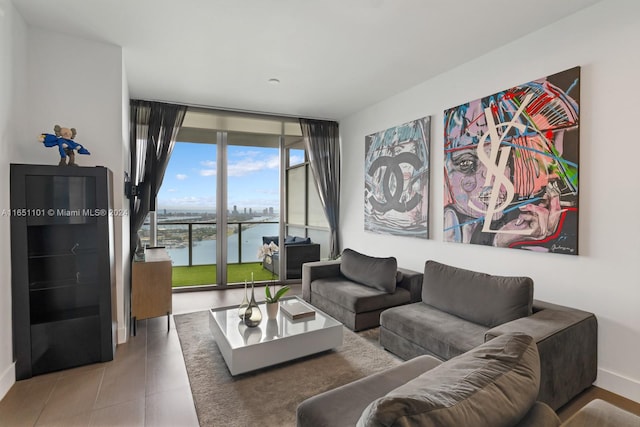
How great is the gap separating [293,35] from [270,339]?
258 cm

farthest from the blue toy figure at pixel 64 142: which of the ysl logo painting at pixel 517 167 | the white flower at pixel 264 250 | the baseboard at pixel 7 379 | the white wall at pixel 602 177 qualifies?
the ysl logo painting at pixel 517 167

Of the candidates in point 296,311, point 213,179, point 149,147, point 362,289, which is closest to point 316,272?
point 362,289

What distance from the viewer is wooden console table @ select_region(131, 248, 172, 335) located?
3.32m

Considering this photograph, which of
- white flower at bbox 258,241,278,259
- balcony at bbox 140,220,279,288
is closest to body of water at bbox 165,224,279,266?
balcony at bbox 140,220,279,288

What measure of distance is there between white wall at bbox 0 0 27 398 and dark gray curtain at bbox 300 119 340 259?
3.60 m

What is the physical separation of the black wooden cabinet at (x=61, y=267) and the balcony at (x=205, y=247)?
2.03 metres

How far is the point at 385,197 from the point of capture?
4465mm

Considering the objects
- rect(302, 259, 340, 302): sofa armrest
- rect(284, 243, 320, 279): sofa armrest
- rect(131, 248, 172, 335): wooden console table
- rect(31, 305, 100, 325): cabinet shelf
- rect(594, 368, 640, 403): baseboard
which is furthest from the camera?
rect(284, 243, 320, 279): sofa armrest

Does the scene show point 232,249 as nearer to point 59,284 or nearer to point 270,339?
point 59,284

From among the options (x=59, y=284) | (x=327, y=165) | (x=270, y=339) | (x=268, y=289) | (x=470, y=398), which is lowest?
(x=270, y=339)

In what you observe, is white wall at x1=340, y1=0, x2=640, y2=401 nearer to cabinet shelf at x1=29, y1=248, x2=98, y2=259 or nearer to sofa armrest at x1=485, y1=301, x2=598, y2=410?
sofa armrest at x1=485, y1=301, x2=598, y2=410

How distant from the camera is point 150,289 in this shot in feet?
11.1

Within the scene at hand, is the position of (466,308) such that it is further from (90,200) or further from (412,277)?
(90,200)

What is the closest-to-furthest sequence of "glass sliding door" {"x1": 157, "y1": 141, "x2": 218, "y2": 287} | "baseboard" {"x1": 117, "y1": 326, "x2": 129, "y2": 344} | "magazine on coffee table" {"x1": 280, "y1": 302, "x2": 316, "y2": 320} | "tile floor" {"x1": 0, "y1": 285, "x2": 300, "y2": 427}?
"tile floor" {"x1": 0, "y1": 285, "x2": 300, "y2": 427} < "magazine on coffee table" {"x1": 280, "y1": 302, "x2": 316, "y2": 320} < "baseboard" {"x1": 117, "y1": 326, "x2": 129, "y2": 344} < "glass sliding door" {"x1": 157, "y1": 141, "x2": 218, "y2": 287}
